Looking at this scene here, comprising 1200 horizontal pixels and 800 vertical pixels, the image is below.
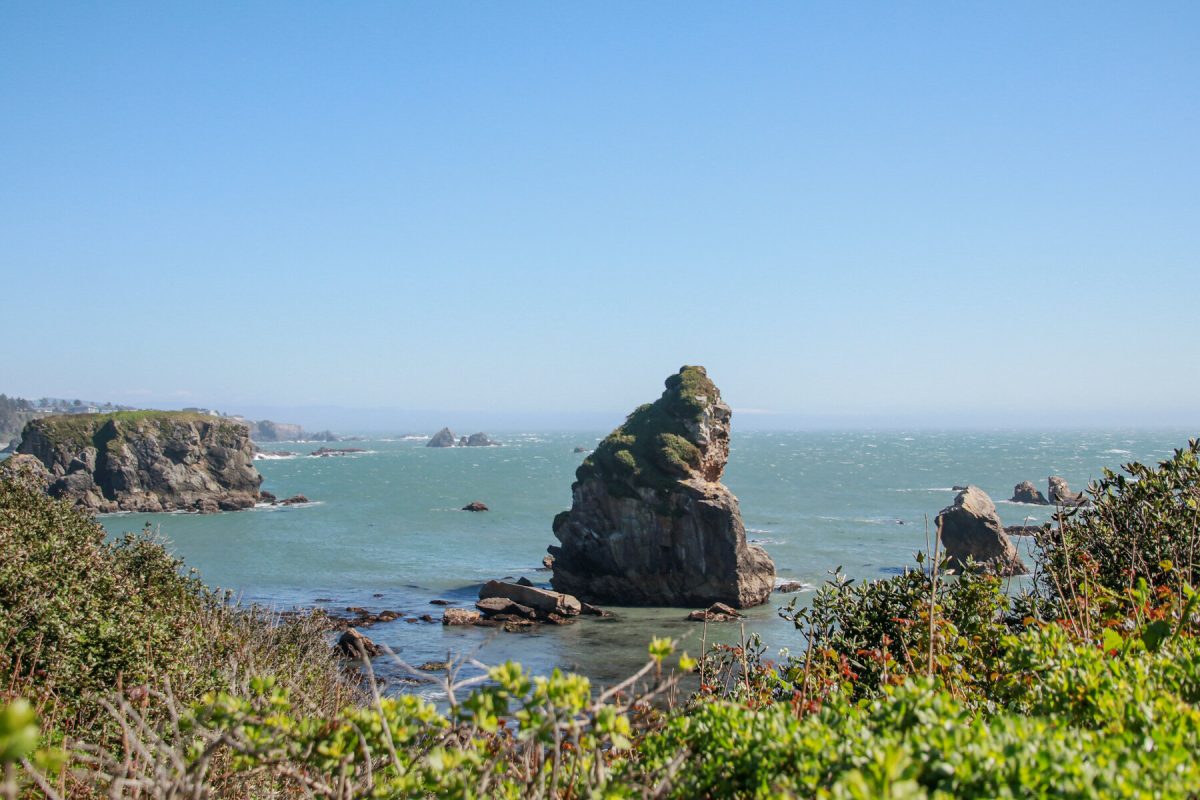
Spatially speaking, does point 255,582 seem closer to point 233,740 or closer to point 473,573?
point 473,573

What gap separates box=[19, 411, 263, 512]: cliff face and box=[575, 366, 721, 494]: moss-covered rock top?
5880 centimetres

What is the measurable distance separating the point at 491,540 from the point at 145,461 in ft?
165

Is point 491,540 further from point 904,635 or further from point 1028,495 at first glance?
point 904,635

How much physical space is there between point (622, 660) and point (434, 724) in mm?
35428

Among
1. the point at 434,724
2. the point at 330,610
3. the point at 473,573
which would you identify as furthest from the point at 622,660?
the point at 434,724

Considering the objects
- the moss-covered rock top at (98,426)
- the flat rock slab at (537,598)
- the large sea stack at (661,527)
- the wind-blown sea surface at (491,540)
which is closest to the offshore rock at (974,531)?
the wind-blown sea surface at (491,540)

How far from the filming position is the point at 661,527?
2045 inches

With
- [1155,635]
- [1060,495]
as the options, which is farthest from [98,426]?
[1155,635]

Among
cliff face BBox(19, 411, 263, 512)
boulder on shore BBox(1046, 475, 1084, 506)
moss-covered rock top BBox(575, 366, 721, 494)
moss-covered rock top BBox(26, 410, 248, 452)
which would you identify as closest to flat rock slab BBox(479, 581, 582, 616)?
moss-covered rock top BBox(575, 366, 721, 494)

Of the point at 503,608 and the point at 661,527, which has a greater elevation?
the point at 661,527

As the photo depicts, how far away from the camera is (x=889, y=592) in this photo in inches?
563

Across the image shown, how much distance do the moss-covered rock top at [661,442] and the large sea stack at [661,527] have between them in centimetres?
7

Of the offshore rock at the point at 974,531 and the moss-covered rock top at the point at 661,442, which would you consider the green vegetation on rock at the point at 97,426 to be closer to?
the moss-covered rock top at the point at 661,442

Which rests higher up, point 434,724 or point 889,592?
point 434,724
